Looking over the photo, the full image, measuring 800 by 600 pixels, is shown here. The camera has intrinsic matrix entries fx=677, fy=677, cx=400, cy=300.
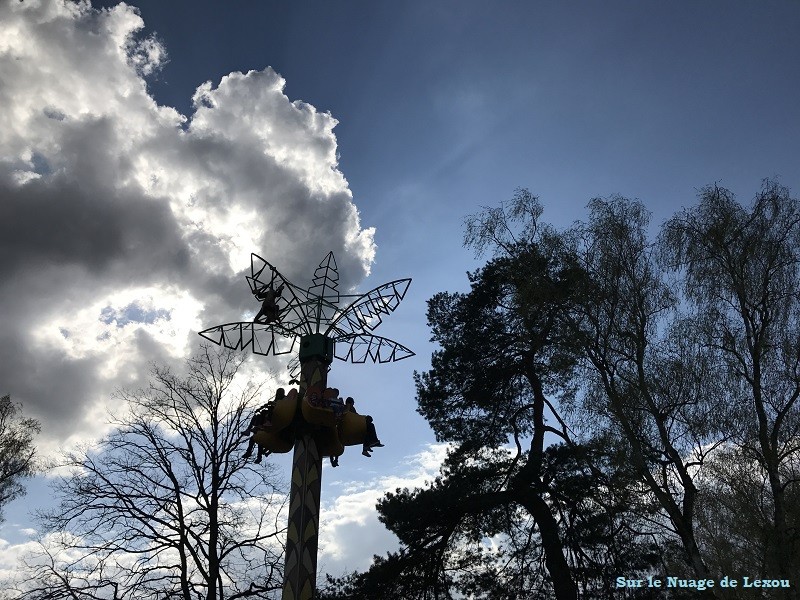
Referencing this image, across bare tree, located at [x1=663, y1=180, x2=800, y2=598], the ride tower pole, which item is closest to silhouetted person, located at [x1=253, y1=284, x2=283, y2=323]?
the ride tower pole

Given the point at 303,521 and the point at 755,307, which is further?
the point at 755,307

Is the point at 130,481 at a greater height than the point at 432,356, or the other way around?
the point at 432,356

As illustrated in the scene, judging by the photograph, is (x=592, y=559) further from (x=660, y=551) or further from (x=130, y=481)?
(x=130, y=481)

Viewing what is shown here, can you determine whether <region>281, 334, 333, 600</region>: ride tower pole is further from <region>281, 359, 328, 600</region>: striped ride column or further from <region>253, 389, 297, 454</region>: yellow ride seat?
<region>253, 389, 297, 454</region>: yellow ride seat

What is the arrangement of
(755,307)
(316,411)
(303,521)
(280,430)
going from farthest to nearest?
(755,307), (280,430), (316,411), (303,521)

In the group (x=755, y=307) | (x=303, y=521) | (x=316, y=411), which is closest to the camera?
(x=303, y=521)

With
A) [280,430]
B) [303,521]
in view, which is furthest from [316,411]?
[303,521]

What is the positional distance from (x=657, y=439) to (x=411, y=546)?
6.18 metres

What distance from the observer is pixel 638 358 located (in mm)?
13945

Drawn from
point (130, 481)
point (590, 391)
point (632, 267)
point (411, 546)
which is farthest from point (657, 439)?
point (130, 481)

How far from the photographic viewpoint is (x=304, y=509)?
20.6ft

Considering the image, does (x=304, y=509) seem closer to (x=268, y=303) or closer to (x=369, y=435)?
(x=369, y=435)

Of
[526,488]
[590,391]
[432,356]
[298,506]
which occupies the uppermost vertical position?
[432,356]

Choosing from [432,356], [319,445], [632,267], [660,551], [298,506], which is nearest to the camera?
[298,506]
